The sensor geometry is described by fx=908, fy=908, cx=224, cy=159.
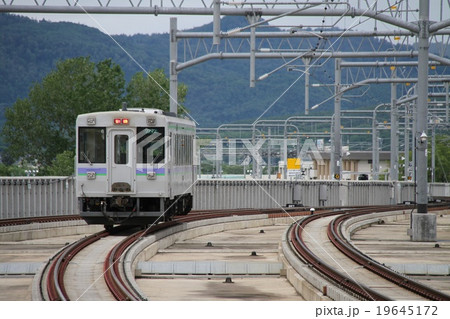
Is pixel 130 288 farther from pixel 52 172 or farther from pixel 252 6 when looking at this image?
pixel 52 172

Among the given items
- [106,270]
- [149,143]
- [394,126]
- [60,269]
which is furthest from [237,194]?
[106,270]

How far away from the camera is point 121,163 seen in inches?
909

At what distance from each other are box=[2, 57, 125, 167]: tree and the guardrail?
2907 cm

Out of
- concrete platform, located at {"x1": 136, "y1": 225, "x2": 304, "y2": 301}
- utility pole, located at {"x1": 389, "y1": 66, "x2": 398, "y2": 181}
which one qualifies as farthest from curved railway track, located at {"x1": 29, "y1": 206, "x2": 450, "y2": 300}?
utility pole, located at {"x1": 389, "y1": 66, "x2": 398, "y2": 181}

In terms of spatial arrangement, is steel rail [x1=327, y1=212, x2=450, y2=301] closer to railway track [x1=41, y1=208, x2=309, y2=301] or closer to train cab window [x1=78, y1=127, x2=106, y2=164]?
railway track [x1=41, y1=208, x2=309, y2=301]

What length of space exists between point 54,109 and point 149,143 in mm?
59995

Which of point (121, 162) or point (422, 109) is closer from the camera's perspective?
point (121, 162)

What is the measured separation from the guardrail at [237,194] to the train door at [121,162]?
24.1ft

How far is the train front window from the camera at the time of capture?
23.1 meters

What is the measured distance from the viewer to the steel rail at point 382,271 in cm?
1320

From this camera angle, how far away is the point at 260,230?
30.8 meters

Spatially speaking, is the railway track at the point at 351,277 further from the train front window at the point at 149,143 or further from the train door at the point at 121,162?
the train door at the point at 121,162

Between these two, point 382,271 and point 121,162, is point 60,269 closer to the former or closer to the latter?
point 382,271
